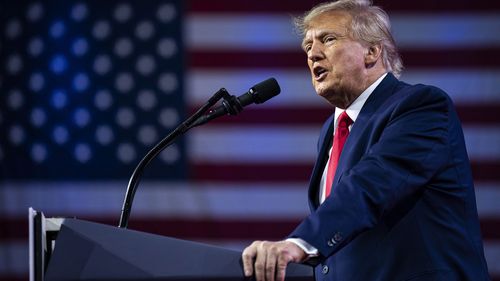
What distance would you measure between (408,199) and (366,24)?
61 centimetres

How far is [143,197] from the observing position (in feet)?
13.6

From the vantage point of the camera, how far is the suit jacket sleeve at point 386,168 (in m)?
1.56

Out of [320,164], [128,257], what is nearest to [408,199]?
[320,164]

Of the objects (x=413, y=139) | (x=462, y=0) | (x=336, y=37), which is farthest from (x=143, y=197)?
(x=413, y=139)

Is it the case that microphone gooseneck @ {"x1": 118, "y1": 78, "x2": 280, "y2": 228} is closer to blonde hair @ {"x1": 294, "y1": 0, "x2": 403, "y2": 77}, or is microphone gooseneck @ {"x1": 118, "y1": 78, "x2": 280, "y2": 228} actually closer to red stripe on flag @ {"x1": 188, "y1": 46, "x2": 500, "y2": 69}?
blonde hair @ {"x1": 294, "y1": 0, "x2": 403, "y2": 77}

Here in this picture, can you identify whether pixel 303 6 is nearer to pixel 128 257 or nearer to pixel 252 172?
pixel 252 172

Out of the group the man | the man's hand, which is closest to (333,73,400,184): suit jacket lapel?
the man

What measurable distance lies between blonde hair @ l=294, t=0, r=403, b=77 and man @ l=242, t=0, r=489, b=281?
0.56 ft

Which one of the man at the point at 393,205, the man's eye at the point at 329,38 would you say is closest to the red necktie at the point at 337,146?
the man at the point at 393,205

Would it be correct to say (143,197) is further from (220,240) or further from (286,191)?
(286,191)

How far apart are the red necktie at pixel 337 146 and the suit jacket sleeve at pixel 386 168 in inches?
4.1

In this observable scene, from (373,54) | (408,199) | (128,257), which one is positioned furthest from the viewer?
(373,54)

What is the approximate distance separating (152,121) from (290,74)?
71cm

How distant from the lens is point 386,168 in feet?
5.47
